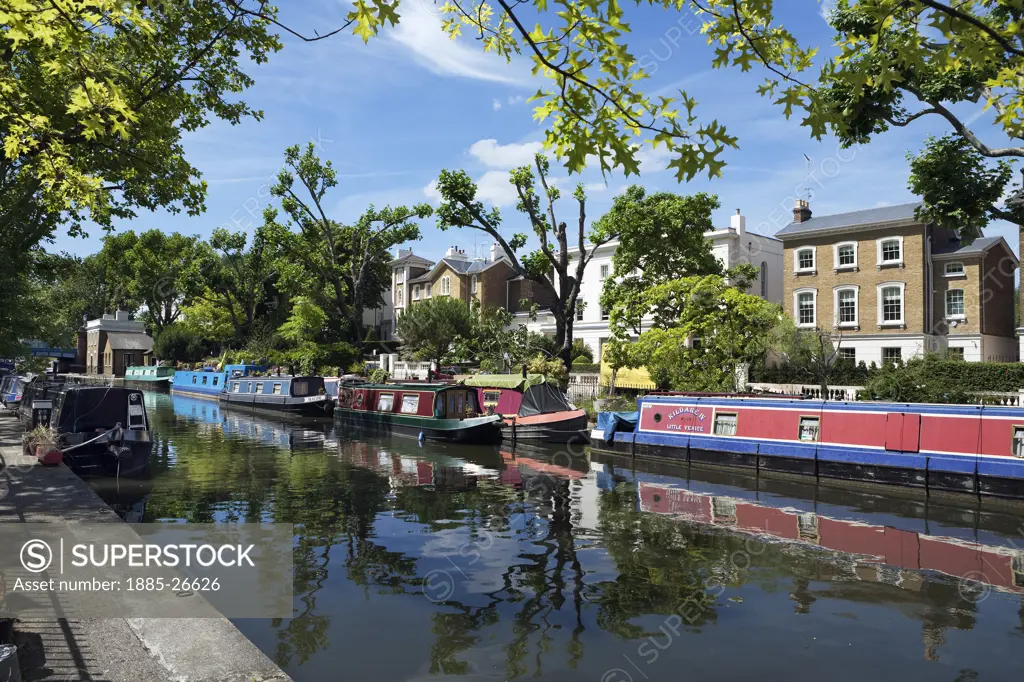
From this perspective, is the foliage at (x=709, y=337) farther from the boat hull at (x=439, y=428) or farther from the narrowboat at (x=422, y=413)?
the narrowboat at (x=422, y=413)

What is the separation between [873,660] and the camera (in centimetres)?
745

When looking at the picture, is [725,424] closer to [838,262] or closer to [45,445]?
[45,445]

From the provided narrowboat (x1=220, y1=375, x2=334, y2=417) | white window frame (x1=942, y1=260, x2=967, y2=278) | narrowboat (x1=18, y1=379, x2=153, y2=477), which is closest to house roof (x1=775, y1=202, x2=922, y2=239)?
white window frame (x1=942, y1=260, x2=967, y2=278)

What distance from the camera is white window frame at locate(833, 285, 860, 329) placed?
117ft

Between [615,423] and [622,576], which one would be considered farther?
[615,423]

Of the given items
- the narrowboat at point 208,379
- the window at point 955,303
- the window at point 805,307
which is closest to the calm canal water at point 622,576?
the window at point 955,303

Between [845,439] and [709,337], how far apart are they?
9.23 metres

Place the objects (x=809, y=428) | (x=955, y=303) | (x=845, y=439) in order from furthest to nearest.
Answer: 1. (x=955, y=303)
2. (x=809, y=428)
3. (x=845, y=439)

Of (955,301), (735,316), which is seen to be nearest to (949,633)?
(735,316)

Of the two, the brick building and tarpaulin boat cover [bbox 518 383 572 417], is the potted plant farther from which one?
the brick building

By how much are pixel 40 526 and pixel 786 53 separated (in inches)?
405

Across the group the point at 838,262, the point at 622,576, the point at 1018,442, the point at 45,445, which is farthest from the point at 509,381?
the point at 838,262

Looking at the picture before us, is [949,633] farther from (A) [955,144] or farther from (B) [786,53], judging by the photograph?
(A) [955,144]

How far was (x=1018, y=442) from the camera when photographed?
589 inches
